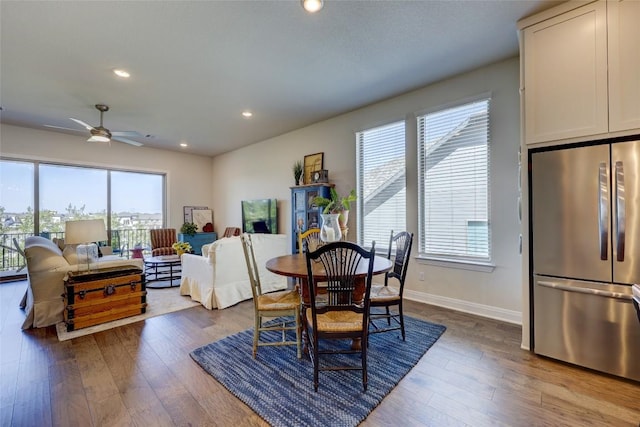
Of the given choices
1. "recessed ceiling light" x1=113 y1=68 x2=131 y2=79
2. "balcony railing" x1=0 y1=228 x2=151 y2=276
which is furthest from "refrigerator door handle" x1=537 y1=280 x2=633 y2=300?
"balcony railing" x1=0 y1=228 x2=151 y2=276

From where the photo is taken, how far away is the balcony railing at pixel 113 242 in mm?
5258

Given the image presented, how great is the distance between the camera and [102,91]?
370 cm

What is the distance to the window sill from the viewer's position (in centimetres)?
316

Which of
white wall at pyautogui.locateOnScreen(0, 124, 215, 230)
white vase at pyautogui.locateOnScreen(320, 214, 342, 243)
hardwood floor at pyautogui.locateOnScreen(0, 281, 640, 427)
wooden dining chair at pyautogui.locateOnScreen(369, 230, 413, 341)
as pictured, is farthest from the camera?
white wall at pyautogui.locateOnScreen(0, 124, 215, 230)

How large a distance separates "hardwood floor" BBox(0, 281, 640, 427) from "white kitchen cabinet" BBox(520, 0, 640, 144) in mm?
1855

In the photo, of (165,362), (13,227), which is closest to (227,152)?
(13,227)

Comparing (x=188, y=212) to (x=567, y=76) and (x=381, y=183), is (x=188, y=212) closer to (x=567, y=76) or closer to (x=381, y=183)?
(x=381, y=183)

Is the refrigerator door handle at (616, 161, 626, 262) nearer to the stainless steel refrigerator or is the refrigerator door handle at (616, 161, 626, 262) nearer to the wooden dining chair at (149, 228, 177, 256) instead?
the stainless steel refrigerator

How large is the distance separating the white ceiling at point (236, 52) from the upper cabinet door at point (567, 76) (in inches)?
10.0

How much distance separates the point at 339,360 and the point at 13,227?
6.88 m

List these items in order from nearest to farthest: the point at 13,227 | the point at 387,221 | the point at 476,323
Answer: the point at 476,323
the point at 387,221
the point at 13,227

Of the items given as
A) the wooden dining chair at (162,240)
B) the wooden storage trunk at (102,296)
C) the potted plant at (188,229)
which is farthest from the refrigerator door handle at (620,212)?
the potted plant at (188,229)

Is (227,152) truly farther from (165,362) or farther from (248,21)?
(165,362)

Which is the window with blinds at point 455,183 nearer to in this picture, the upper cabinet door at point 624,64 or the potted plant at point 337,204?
the potted plant at point 337,204
